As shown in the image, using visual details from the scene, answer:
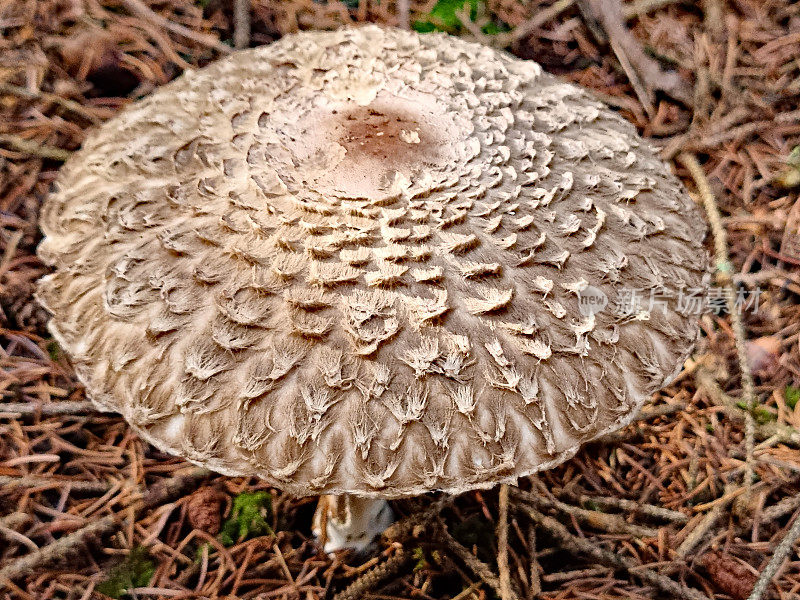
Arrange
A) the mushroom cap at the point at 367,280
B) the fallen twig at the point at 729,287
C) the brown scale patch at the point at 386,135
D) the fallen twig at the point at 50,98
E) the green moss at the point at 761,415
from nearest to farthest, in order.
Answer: the mushroom cap at the point at 367,280 → the brown scale patch at the point at 386,135 → the fallen twig at the point at 729,287 → the green moss at the point at 761,415 → the fallen twig at the point at 50,98

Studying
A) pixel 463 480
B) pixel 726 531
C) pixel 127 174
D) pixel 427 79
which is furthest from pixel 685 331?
pixel 127 174

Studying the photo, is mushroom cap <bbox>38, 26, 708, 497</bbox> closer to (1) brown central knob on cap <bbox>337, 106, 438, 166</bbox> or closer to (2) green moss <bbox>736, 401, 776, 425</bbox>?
(1) brown central knob on cap <bbox>337, 106, 438, 166</bbox>

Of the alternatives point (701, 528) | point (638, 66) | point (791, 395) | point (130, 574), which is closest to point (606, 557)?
point (701, 528)

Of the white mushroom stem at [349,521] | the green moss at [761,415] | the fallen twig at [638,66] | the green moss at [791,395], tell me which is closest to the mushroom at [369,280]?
the white mushroom stem at [349,521]

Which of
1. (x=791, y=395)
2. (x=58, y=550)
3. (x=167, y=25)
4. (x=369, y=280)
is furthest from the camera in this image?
(x=167, y=25)

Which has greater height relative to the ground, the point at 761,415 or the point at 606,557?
the point at 761,415

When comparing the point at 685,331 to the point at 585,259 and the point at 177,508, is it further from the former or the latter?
the point at 177,508

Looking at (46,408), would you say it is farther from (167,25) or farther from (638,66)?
(638,66)

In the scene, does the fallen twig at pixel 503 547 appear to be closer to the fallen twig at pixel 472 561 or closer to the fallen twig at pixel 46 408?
the fallen twig at pixel 472 561

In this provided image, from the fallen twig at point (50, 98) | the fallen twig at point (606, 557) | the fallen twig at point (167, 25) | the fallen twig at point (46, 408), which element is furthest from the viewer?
the fallen twig at point (167, 25)
